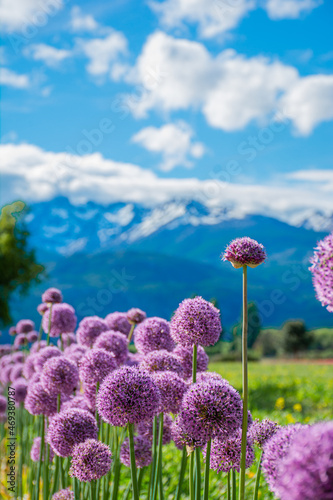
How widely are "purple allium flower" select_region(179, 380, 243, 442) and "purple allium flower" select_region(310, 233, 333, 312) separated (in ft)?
2.89

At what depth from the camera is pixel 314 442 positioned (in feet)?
3.82

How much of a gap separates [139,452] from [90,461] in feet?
3.17

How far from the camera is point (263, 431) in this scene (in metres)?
2.46

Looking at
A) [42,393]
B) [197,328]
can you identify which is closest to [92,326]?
[42,393]

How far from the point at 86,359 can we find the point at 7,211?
3040cm

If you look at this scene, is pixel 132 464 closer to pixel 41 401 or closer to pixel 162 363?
pixel 162 363

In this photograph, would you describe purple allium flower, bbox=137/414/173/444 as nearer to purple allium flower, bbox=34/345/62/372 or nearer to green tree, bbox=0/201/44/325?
purple allium flower, bbox=34/345/62/372

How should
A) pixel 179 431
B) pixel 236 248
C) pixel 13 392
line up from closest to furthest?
pixel 236 248
pixel 179 431
pixel 13 392

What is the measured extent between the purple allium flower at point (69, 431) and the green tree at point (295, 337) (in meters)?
60.7

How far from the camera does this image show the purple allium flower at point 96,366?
331cm

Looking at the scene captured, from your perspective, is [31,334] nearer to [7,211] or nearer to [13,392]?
[13,392]

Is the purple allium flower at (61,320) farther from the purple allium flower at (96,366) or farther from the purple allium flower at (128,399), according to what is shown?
the purple allium flower at (128,399)

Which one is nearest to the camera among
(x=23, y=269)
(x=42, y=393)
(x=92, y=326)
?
(x=42, y=393)

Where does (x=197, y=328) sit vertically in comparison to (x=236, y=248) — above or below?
below
